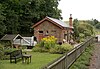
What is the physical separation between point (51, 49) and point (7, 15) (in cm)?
1846

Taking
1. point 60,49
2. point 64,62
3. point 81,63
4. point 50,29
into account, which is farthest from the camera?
point 50,29

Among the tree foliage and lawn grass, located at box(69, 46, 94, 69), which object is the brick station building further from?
lawn grass, located at box(69, 46, 94, 69)

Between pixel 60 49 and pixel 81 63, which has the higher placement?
pixel 60 49

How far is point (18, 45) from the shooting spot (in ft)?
129

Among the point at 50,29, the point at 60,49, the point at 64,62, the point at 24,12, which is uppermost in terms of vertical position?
the point at 24,12

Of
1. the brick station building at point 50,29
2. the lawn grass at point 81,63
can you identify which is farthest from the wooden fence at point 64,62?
the brick station building at point 50,29

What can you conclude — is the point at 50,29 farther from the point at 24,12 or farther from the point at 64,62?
the point at 64,62

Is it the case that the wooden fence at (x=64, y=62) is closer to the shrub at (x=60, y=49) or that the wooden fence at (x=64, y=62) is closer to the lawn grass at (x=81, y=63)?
the lawn grass at (x=81, y=63)

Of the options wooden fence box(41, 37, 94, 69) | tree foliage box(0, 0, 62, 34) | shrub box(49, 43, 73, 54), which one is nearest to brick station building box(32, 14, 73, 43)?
tree foliage box(0, 0, 62, 34)

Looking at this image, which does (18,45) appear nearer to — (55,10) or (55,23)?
(55,23)

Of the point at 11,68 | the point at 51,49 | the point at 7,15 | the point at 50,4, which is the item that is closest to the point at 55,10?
the point at 50,4

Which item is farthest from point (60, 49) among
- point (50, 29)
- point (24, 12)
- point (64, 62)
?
point (24, 12)

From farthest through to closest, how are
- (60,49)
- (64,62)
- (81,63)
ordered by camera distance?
(60,49) → (81,63) → (64,62)

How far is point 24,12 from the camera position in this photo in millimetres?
52188
